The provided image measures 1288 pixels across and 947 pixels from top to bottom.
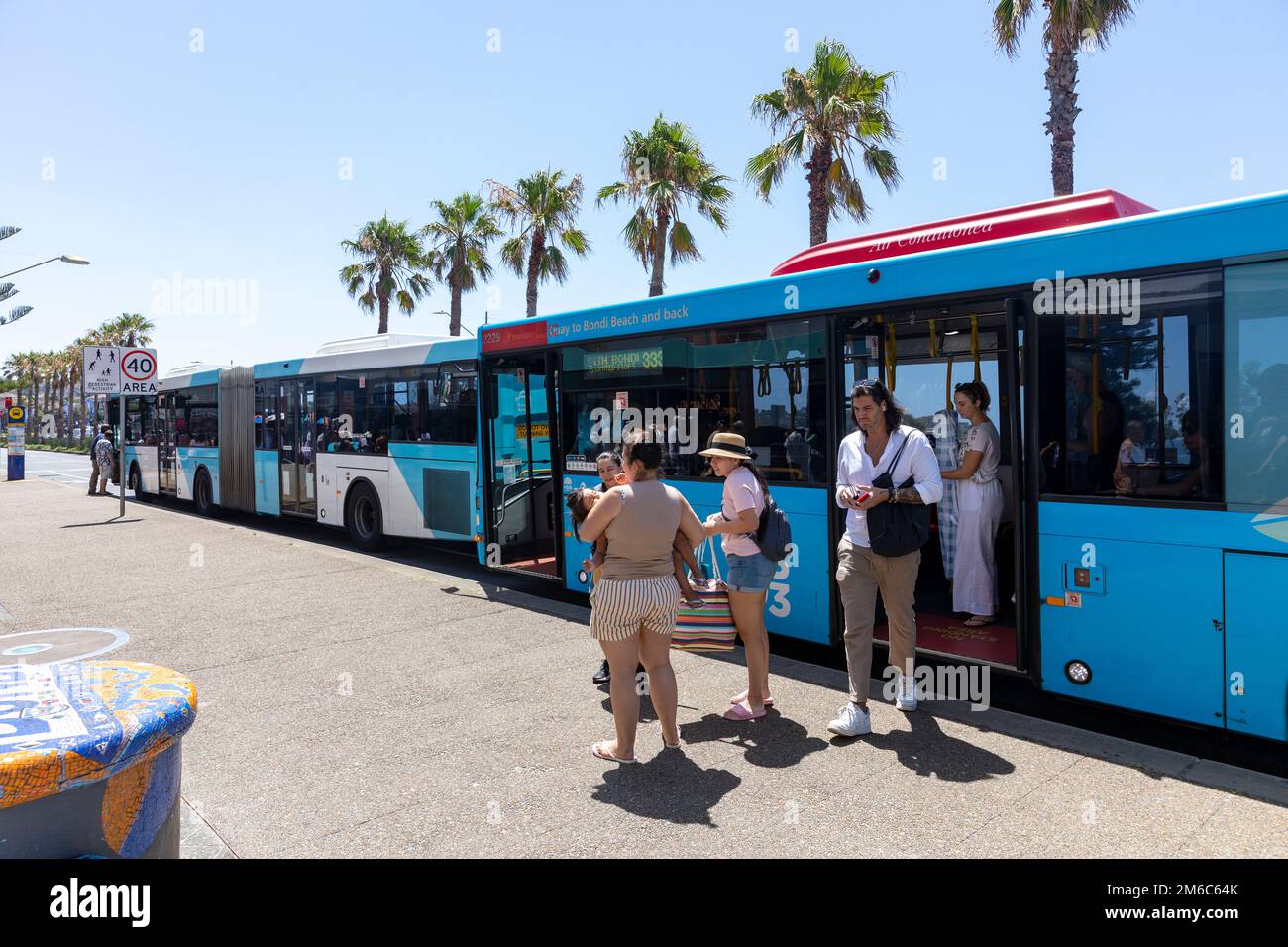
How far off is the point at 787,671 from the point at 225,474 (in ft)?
44.0

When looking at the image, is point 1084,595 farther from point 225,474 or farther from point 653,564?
point 225,474

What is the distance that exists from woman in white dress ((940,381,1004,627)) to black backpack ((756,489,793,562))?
5.70 feet

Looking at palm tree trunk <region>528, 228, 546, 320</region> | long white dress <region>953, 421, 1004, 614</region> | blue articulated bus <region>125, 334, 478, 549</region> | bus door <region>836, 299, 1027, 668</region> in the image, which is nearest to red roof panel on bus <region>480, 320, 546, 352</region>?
blue articulated bus <region>125, 334, 478, 549</region>

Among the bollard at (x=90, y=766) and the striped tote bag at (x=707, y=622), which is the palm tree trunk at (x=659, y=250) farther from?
the bollard at (x=90, y=766)

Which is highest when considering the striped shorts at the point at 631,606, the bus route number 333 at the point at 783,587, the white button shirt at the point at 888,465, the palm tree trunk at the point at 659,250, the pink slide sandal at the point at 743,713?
the palm tree trunk at the point at 659,250

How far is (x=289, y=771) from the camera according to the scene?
15.6 feet

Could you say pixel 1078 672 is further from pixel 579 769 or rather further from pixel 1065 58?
pixel 1065 58

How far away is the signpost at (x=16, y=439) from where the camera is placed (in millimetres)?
30234

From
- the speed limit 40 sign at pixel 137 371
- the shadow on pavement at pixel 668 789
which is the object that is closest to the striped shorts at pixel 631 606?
the shadow on pavement at pixel 668 789

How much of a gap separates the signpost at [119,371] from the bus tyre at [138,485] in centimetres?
344

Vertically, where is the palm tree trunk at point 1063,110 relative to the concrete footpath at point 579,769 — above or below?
above

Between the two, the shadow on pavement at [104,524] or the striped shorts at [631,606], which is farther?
the shadow on pavement at [104,524]

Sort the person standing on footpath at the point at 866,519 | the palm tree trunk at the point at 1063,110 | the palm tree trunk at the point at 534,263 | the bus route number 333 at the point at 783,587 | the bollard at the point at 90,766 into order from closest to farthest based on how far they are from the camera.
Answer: the bollard at the point at 90,766, the person standing on footpath at the point at 866,519, the bus route number 333 at the point at 783,587, the palm tree trunk at the point at 1063,110, the palm tree trunk at the point at 534,263
